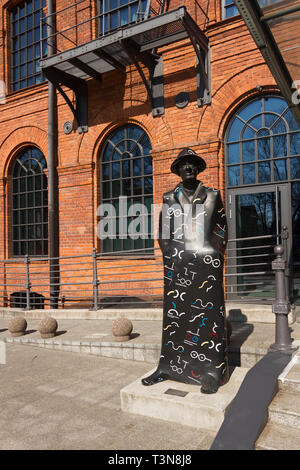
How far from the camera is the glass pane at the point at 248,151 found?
744 centimetres

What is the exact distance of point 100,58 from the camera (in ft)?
26.6

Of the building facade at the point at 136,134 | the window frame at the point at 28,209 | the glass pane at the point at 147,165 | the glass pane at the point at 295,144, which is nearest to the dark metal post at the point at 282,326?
the building facade at the point at 136,134

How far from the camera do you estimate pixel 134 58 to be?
7.74 meters

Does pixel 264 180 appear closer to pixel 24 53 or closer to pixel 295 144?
pixel 295 144

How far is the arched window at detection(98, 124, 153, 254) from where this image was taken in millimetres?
8664

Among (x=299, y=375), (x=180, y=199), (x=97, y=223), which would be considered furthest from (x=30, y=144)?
(x=299, y=375)

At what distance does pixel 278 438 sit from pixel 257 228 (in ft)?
16.9

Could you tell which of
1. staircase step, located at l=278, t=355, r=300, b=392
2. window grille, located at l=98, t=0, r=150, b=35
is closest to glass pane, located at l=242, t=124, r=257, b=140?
window grille, located at l=98, t=0, r=150, b=35

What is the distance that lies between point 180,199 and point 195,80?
5178mm

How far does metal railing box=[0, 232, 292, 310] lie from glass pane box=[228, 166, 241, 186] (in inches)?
50.1

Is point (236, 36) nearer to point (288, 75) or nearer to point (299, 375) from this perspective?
point (288, 75)

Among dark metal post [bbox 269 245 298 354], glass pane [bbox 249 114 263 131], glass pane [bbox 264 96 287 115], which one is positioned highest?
glass pane [bbox 264 96 287 115]

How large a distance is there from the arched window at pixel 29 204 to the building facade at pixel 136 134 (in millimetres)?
36

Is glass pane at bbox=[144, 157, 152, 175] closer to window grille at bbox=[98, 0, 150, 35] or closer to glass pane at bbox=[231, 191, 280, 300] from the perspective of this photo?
glass pane at bbox=[231, 191, 280, 300]
